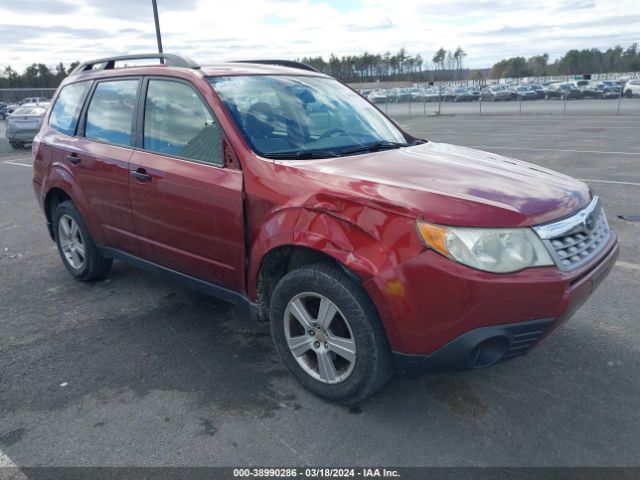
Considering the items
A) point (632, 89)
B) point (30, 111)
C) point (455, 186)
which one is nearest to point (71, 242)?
point (455, 186)

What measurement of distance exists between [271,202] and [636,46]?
113m

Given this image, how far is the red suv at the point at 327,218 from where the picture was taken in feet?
8.23

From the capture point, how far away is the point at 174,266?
388 centimetres

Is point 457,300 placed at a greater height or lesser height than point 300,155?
lesser

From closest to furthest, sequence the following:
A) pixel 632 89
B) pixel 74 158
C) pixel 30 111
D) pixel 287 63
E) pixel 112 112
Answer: pixel 112 112
pixel 74 158
pixel 287 63
pixel 30 111
pixel 632 89

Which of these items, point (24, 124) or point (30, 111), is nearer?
point (30, 111)

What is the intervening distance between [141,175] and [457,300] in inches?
94.5

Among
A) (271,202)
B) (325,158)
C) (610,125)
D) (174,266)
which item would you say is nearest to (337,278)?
(271,202)

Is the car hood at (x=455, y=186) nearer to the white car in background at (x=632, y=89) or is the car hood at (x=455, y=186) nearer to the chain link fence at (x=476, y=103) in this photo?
the chain link fence at (x=476, y=103)

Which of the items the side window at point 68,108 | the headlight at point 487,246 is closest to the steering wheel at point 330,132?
the headlight at point 487,246

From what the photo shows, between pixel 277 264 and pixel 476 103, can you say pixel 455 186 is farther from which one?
pixel 476 103

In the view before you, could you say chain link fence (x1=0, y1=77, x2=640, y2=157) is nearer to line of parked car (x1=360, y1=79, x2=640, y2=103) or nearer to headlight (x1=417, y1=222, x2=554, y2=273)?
line of parked car (x1=360, y1=79, x2=640, y2=103)

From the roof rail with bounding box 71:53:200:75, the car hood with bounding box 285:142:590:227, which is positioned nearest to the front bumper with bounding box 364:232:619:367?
the car hood with bounding box 285:142:590:227

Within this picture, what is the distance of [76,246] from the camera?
4945mm
